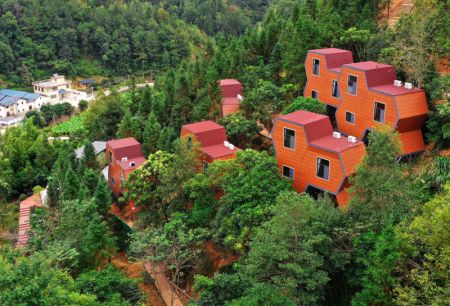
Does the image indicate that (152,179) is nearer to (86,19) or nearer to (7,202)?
(7,202)

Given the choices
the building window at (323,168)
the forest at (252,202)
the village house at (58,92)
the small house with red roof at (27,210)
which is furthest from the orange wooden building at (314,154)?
the village house at (58,92)

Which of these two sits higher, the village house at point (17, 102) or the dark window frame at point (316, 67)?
the dark window frame at point (316, 67)

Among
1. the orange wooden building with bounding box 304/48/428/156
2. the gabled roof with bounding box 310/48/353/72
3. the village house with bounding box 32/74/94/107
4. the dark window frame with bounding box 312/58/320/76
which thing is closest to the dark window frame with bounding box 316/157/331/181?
the orange wooden building with bounding box 304/48/428/156

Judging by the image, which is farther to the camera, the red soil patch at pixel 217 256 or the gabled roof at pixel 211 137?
the gabled roof at pixel 211 137

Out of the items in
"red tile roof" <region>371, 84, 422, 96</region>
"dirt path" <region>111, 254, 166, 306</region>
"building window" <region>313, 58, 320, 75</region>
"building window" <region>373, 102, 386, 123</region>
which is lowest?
"dirt path" <region>111, 254, 166, 306</region>

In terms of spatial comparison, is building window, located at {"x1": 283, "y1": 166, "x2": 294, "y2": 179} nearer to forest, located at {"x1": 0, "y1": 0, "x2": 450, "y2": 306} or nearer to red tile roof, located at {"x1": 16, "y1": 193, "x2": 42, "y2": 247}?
forest, located at {"x1": 0, "y1": 0, "x2": 450, "y2": 306}

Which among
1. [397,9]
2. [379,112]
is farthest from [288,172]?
[397,9]

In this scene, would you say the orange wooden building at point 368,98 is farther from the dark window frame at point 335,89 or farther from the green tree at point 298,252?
the green tree at point 298,252
